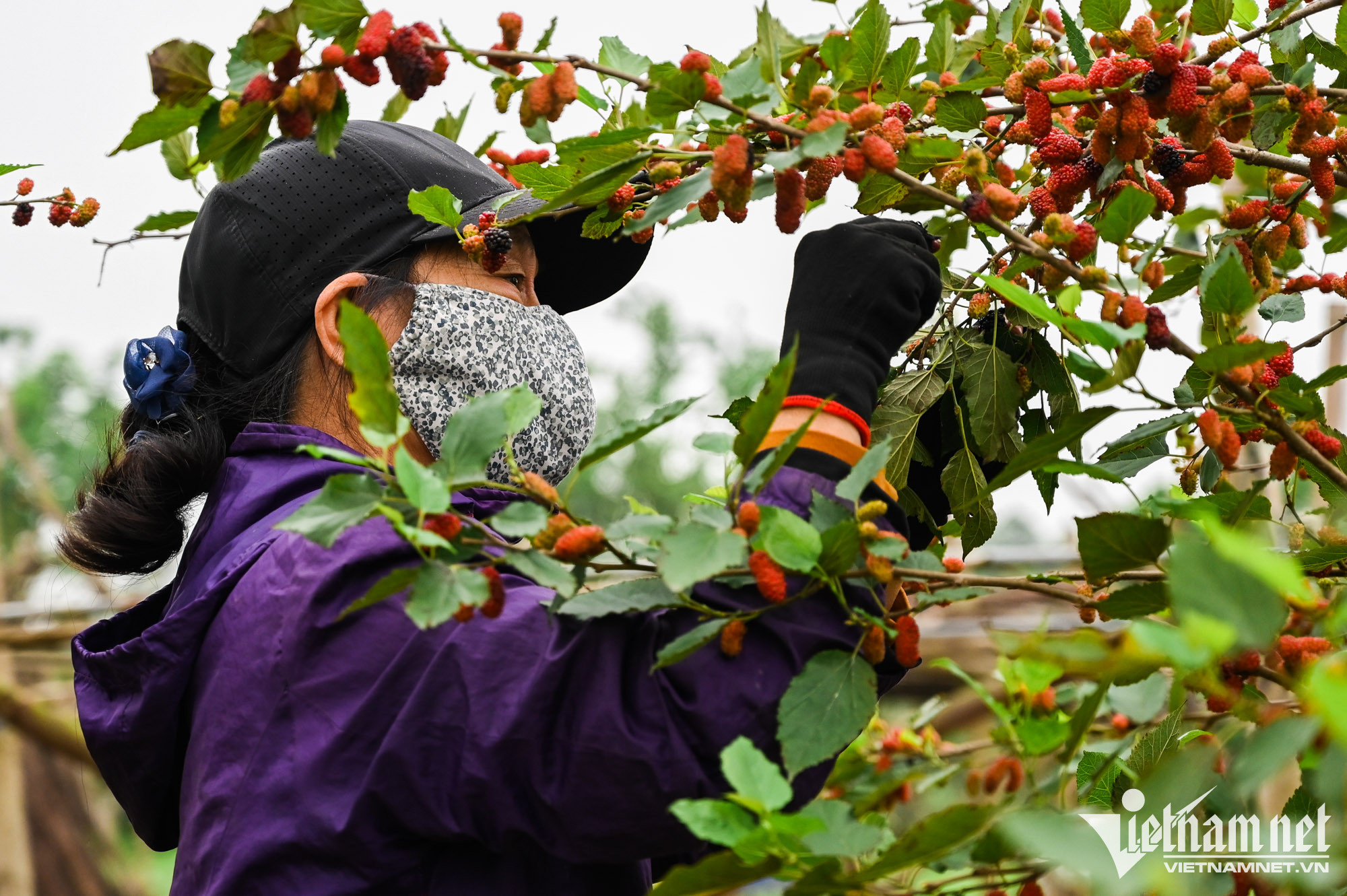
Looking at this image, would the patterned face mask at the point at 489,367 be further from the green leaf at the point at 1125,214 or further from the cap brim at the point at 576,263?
the green leaf at the point at 1125,214

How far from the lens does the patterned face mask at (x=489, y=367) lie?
136 centimetres

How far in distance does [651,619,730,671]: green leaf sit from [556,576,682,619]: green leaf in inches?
1.3

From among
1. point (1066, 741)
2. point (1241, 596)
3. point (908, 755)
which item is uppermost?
point (1241, 596)

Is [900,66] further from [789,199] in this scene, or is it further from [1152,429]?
[1152,429]

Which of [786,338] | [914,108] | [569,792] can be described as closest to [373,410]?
[569,792]

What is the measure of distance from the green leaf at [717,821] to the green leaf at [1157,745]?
1.56 ft

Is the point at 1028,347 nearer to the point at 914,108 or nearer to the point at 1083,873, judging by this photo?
the point at 914,108

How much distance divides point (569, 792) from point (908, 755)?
402mm

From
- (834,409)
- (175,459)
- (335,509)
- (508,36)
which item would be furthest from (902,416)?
(175,459)

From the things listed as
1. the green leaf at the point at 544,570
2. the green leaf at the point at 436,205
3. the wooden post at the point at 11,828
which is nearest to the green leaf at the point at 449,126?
the green leaf at the point at 436,205

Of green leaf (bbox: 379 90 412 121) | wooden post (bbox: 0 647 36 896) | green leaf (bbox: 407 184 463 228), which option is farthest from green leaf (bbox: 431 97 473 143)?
wooden post (bbox: 0 647 36 896)

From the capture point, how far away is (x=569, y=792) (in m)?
0.93

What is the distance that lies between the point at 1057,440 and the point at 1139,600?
0.13 metres

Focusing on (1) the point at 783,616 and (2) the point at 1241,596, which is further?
(1) the point at 783,616
